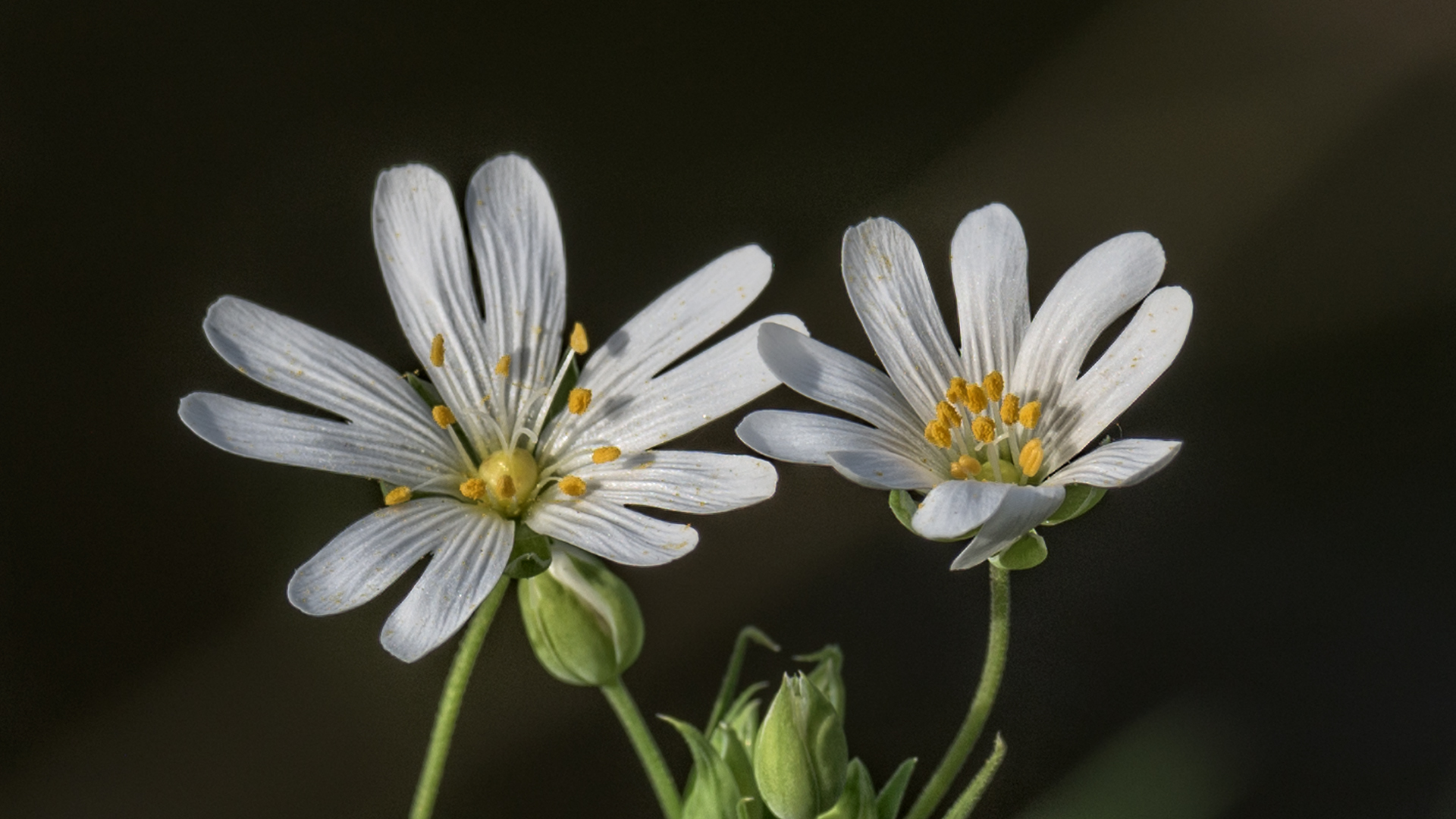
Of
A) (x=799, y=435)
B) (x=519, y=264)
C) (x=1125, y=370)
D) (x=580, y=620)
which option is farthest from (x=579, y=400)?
(x=1125, y=370)

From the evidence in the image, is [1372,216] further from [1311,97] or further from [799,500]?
[799,500]

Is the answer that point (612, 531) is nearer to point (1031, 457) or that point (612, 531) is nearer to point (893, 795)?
point (893, 795)

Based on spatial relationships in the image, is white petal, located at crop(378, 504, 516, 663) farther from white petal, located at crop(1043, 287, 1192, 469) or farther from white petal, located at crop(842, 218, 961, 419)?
white petal, located at crop(1043, 287, 1192, 469)

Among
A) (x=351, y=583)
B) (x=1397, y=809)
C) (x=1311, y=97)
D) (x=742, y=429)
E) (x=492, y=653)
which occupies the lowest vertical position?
(x=1397, y=809)

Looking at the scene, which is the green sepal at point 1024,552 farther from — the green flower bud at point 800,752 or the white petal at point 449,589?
the white petal at point 449,589

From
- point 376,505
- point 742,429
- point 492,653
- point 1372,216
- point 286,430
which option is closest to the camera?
point 742,429

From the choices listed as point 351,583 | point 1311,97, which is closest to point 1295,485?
point 1311,97
